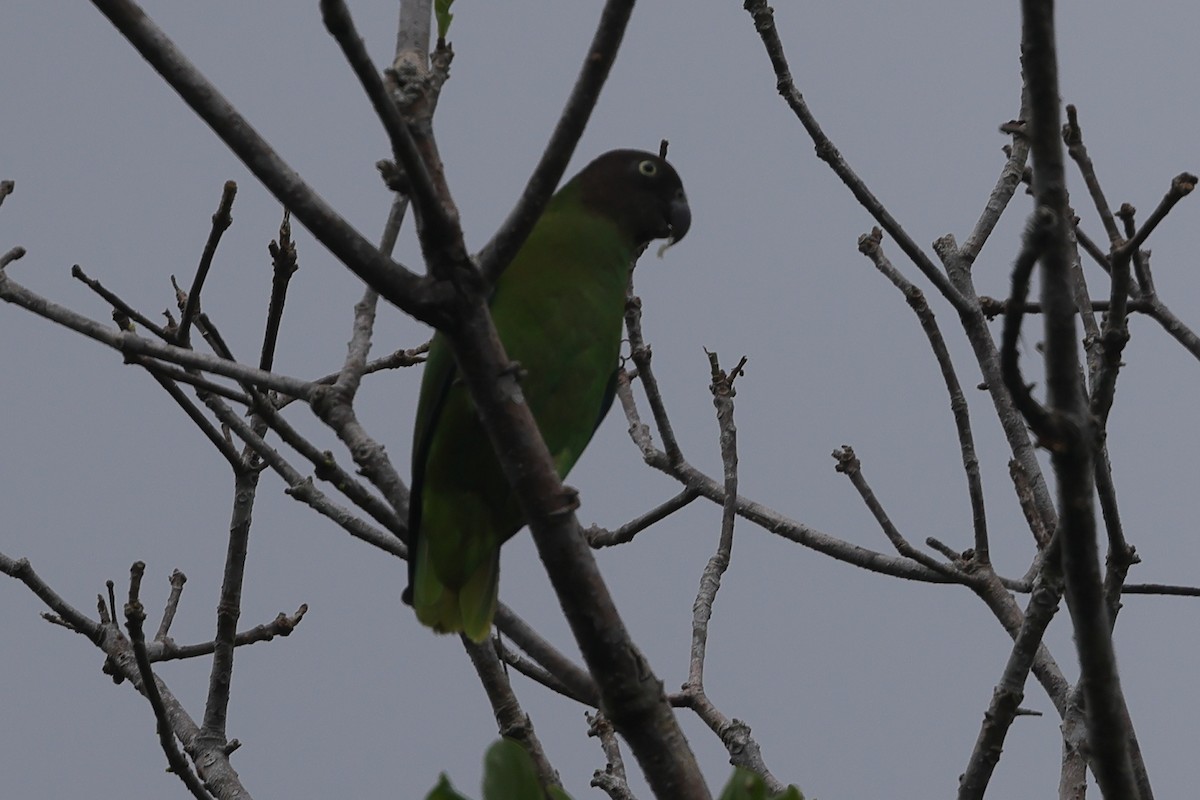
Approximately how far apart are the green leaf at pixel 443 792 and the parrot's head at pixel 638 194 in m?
3.09

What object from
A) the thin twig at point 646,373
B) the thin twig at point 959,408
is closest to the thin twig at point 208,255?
the thin twig at point 646,373

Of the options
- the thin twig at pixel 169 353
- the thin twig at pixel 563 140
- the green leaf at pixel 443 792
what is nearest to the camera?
the green leaf at pixel 443 792

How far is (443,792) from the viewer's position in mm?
1988

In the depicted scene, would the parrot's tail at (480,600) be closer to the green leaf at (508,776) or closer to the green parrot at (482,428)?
the green parrot at (482,428)

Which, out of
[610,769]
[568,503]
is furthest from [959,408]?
[568,503]

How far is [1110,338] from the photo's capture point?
8.25 ft

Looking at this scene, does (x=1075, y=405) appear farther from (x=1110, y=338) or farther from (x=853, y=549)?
(x=853, y=549)

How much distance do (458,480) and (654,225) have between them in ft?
4.79

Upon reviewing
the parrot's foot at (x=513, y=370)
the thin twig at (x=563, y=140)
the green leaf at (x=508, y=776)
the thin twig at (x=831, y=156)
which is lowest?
the green leaf at (x=508, y=776)

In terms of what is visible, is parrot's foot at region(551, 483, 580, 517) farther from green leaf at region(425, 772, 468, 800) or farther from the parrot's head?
the parrot's head

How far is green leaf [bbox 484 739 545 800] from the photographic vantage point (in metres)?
2.07

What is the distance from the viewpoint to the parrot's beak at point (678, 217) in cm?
513

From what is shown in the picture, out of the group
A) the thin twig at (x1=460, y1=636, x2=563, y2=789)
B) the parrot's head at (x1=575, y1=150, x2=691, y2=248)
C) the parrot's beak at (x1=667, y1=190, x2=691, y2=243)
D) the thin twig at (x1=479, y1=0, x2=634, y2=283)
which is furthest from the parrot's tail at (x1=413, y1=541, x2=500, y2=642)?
the thin twig at (x1=479, y1=0, x2=634, y2=283)

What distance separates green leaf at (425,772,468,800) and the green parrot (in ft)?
6.37
